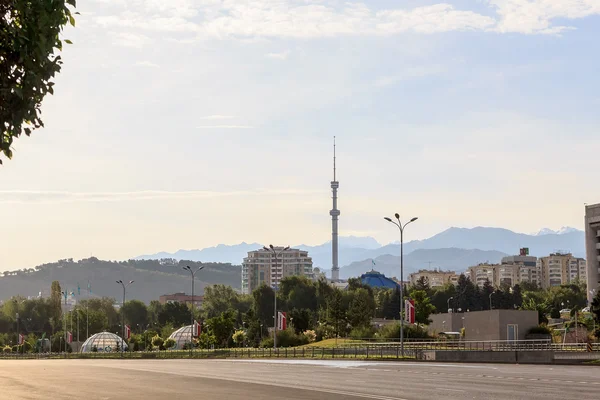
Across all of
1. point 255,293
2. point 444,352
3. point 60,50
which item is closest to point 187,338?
point 255,293

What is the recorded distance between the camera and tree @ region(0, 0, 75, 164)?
12.4 m

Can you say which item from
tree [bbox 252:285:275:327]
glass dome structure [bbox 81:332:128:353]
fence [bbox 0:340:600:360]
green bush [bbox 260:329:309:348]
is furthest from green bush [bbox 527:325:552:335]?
tree [bbox 252:285:275:327]

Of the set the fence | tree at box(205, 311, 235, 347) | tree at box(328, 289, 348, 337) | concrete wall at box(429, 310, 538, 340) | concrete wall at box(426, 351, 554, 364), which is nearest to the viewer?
concrete wall at box(426, 351, 554, 364)

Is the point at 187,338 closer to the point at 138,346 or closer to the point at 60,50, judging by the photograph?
the point at 138,346

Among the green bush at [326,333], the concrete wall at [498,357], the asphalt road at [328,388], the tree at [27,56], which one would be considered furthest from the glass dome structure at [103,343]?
the tree at [27,56]

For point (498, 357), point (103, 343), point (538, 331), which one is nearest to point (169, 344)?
point (103, 343)

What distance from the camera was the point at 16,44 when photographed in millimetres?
12422

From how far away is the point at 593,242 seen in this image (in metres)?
163

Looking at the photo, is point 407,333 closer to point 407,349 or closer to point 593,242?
point 407,349

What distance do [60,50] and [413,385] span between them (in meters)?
19.7

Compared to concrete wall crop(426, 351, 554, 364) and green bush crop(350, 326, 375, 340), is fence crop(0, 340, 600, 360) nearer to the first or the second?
concrete wall crop(426, 351, 554, 364)

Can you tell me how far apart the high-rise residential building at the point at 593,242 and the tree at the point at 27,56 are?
15861cm

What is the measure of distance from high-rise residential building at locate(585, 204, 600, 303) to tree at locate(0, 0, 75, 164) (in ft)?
520

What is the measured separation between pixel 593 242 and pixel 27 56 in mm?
161859
